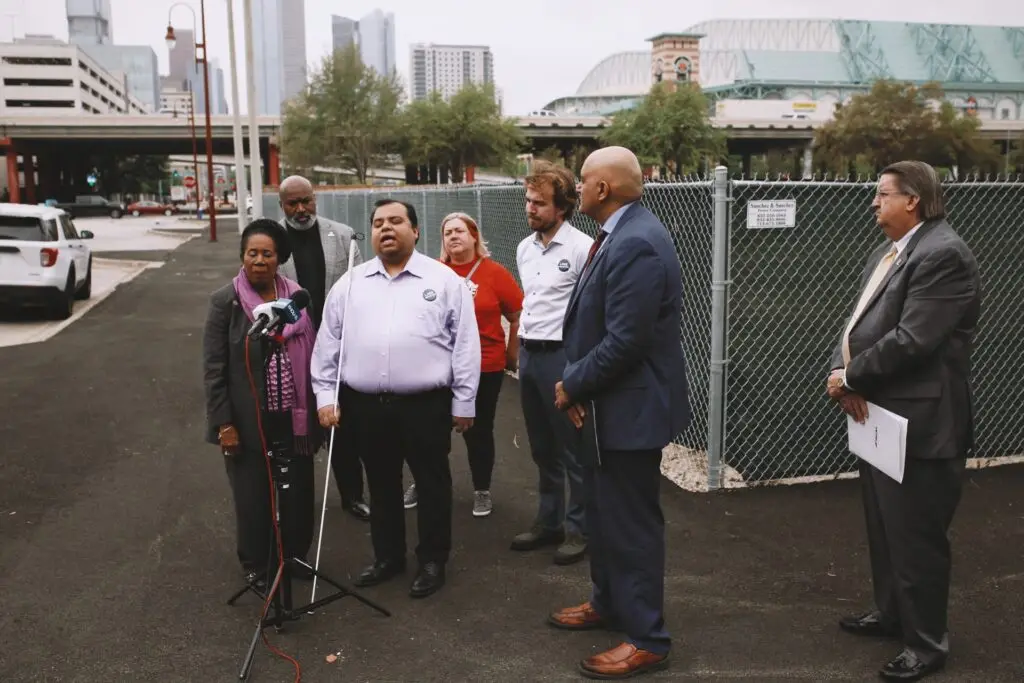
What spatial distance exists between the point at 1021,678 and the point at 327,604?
297 cm

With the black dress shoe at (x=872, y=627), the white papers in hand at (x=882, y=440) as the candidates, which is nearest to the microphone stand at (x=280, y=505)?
the black dress shoe at (x=872, y=627)

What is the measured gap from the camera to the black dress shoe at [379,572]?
4676 mm

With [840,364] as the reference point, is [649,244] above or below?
above

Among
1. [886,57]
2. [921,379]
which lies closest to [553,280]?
[921,379]

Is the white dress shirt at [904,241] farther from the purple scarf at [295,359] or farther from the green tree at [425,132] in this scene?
the green tree at [425,132]

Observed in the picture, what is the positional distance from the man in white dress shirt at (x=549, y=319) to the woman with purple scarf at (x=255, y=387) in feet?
3.87

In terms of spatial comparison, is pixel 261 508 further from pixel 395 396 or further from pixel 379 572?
pixel 395 396

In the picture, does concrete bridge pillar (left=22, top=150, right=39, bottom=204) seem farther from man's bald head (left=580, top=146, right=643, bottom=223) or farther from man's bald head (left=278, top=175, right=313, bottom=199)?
man's bald head (left=580, top=146, right=643, bottom=223)

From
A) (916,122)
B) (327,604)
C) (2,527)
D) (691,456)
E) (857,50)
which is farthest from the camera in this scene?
(857,50)

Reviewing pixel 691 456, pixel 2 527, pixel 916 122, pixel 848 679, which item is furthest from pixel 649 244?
pixel 916 122

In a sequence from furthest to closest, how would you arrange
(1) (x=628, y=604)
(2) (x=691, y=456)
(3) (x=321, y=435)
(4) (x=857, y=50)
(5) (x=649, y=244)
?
(4) (x=857, y=50), (2) (x=691, y=456), (3) (x=321, y=435), (1) (x=628, y=604), (5) (x=649, y=244)

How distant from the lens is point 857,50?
173 m

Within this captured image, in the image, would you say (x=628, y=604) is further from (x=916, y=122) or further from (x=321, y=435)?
(x=916, y=122)

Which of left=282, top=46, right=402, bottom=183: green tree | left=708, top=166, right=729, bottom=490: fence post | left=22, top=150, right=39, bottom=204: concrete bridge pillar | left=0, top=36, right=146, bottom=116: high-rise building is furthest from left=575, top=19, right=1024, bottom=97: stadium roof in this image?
left=708, top=166, right=729, bottom=490: fence post
